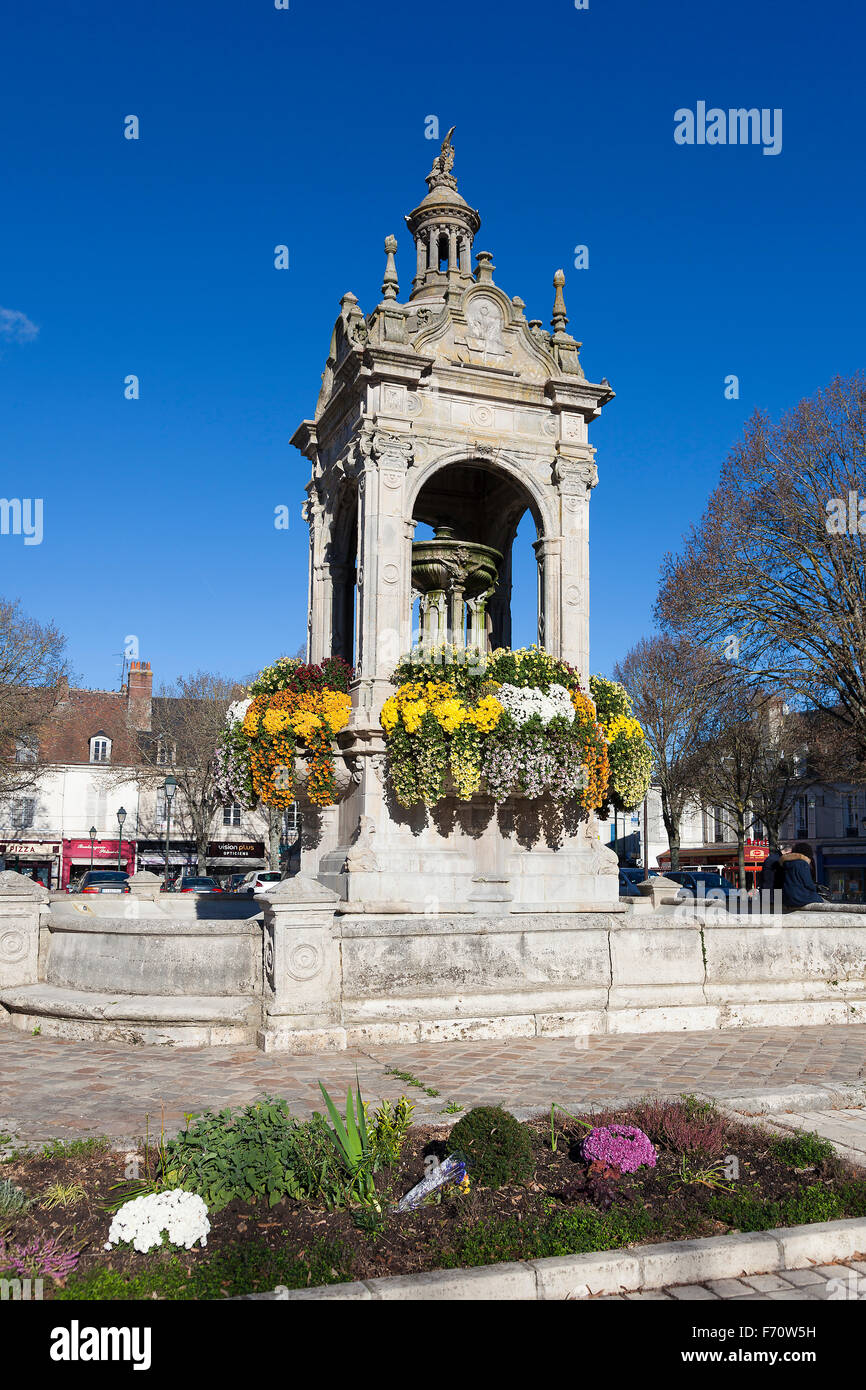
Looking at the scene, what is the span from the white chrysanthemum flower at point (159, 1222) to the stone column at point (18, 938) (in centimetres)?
649

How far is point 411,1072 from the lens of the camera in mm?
7746

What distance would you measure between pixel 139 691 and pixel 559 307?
4167 cm

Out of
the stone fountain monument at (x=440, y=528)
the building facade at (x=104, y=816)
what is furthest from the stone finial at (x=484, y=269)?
the building facade at (x=104, y=816)

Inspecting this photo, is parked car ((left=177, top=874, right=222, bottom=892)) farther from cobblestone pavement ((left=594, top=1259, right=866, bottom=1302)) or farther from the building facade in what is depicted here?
cobblestone pavement ((left=594, top=1259, right=866, bottom=1302))

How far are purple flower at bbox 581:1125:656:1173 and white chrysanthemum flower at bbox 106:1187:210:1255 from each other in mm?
1920

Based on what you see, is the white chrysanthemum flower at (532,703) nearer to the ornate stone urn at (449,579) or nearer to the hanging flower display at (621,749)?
the hanging flower display at (621,749)

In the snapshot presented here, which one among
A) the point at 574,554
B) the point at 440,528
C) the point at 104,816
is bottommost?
the point at 104,816

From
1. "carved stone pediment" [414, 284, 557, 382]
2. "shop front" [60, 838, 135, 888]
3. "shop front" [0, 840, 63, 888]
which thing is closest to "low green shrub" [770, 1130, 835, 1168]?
"carved stone pediment" [414, 284, 557, 382]

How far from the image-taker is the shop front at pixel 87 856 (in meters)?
49.1

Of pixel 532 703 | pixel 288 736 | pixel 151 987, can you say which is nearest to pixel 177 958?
pixel 151 987

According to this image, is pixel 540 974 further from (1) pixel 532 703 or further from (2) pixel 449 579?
(2) pixel 449 579

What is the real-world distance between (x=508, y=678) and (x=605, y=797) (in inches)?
79.0
